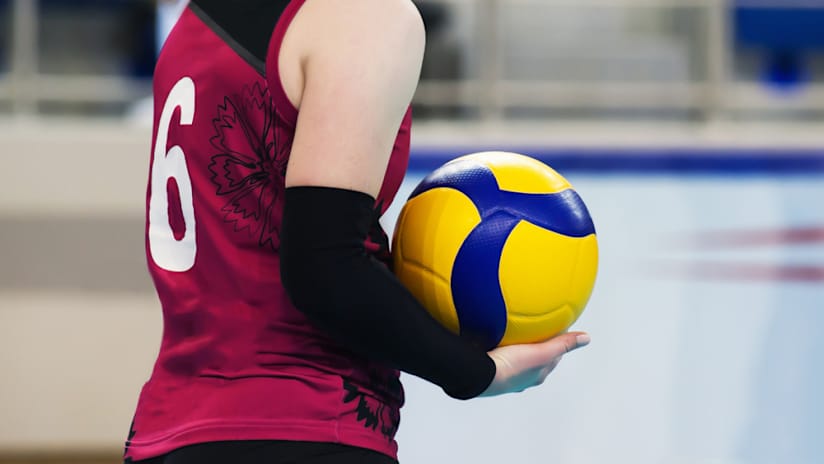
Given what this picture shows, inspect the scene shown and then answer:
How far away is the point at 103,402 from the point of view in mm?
3729

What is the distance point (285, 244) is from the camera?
3.41 feet

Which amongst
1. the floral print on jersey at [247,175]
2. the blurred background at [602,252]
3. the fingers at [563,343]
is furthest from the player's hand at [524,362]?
the blurred background at [602,252]

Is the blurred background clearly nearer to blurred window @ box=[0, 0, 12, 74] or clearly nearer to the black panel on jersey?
blurred window @ box=[0, 0, 12, 74]

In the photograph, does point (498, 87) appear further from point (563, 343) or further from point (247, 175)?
point (247, 175)

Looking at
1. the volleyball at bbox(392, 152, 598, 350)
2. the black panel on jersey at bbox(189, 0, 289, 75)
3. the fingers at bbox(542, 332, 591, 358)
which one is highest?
the black panel on jersey at bbox(189, 0, 289, 75)

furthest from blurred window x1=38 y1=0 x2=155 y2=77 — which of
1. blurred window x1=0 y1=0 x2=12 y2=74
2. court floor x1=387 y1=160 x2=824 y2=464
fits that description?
court floor x1=387 y1=160 x2=824 y2=464

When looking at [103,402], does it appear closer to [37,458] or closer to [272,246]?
[37,458]

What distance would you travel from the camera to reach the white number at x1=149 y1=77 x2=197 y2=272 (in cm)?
115

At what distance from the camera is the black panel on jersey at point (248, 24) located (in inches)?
43.3

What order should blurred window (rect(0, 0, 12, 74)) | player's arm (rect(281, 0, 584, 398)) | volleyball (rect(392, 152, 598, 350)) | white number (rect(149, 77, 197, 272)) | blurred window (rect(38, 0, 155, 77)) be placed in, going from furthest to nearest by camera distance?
blurred window (rect(38, 0, 155, 77)) → blurred window (rect(0, 0, 12, 74)) → volleyball (rect(392, 152, 598, 350)) → white number (rect(149, 77, 197, 272)) → player's arm (rect(281, 0, 584, 398))

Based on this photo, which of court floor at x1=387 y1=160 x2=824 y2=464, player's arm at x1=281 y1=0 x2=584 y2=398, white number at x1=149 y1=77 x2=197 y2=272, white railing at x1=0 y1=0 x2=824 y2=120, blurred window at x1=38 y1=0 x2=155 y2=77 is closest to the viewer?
player's arm at x1=281 y1=0 x2=584 y2=398

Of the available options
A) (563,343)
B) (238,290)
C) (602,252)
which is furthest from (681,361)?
(238,290)

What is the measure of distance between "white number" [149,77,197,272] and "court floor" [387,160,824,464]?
75.3 inches

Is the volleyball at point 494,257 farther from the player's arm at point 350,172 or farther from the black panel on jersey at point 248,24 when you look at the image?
the black panel on jersey at point 248,24
